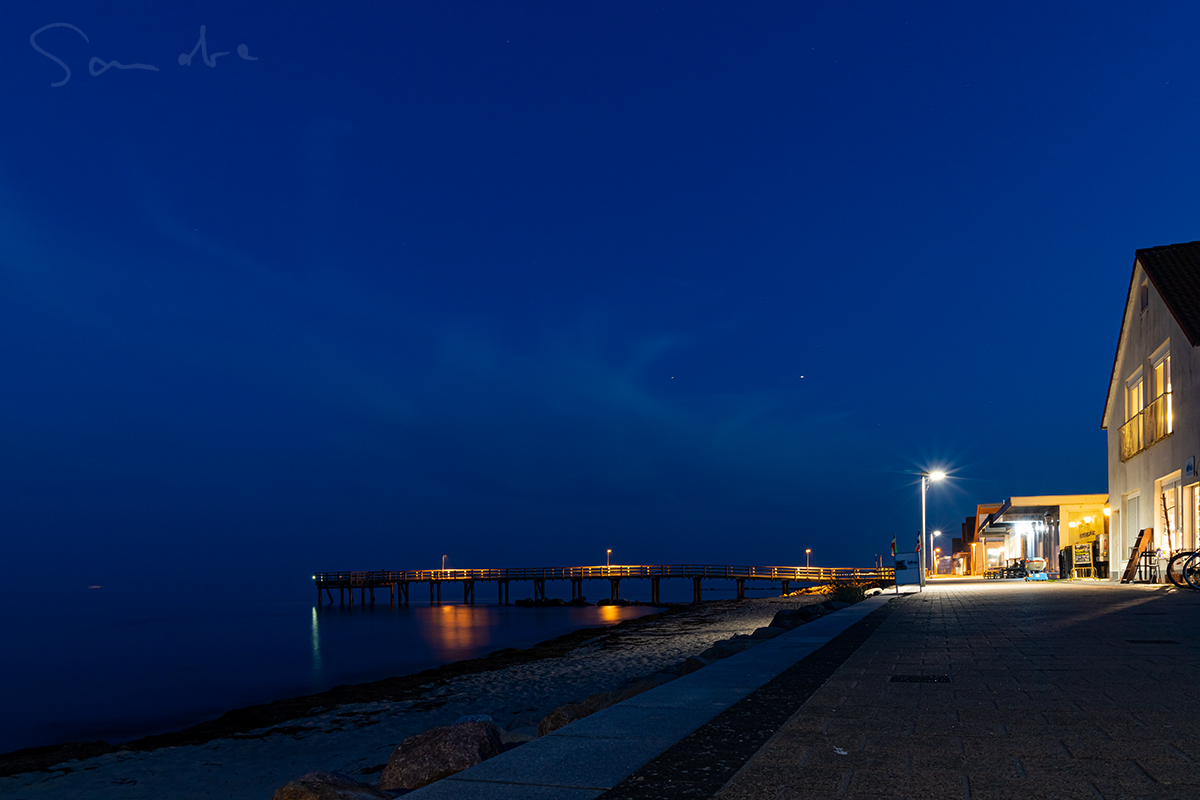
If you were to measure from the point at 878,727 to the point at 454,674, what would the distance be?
2142 cm

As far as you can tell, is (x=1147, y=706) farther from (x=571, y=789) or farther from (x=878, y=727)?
(x=571, y=789)

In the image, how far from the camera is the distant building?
61.8 feet

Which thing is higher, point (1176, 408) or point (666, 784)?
point (1176, 408)

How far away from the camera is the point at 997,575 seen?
38500 millimetres

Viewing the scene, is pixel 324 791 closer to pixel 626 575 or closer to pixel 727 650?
pixel 727 650

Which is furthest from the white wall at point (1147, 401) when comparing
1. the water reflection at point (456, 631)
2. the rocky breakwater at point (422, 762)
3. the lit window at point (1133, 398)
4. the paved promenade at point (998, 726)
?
the water reflection at point (456, 631)

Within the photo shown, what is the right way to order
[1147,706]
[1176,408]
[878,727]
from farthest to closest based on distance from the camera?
[1176,408] → [1147,706] → [878,727]

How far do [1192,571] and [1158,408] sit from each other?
546 centimetres

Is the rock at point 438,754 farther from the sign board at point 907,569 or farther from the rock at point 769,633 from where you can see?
the sign board at point 907,569

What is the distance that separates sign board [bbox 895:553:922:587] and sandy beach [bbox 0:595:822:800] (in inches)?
232

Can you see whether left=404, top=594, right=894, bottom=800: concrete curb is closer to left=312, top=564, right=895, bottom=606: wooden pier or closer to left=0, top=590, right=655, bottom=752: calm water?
left=0, top=590, right=655, bottom=752: calm water

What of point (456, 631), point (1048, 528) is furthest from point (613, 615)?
point (1048, 528)

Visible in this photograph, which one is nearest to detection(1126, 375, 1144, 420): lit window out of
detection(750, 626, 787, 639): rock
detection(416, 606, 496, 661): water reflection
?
detection(750, 626, 787, 639): rock

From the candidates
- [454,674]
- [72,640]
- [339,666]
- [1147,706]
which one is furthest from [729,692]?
[72,640]
